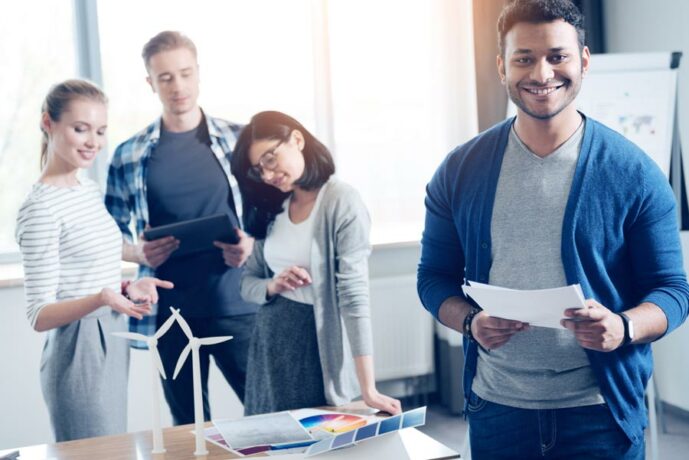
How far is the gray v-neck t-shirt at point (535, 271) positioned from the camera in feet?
5.54

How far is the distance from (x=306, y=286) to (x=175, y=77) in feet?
3.54

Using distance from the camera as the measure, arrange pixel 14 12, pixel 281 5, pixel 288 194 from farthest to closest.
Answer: pixel 281 5, pixel 14 12, pixel 288 194

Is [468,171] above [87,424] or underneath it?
above

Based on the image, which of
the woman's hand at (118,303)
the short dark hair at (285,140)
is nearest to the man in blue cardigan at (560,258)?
the short dark hair at (285,140)

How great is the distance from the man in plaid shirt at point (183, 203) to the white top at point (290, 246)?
525 mm

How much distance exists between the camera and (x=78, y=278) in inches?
100

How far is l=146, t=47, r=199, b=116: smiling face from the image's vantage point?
2.96 metres

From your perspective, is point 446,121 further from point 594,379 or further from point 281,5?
point 594,379

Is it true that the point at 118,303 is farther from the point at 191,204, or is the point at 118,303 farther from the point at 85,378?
the point at 191,204

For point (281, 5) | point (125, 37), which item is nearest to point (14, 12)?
point (125, 37)

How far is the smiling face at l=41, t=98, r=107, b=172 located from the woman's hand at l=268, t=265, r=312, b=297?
81cm

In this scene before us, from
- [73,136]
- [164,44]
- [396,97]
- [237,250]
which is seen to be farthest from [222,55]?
[73,136]

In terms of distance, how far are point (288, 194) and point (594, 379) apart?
1.13 metres

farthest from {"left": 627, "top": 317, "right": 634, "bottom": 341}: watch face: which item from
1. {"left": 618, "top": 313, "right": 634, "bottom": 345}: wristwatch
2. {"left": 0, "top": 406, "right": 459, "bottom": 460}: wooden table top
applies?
{"left": 0, "top": 406, "right": 459, "bottom": 460}: wooden table top
